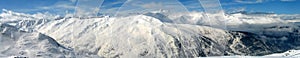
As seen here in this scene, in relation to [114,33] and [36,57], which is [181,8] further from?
[36,57]

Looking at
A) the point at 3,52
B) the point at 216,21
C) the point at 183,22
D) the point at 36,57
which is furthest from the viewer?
the point at 36,57

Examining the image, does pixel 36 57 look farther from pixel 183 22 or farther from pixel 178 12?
pixel 178 12

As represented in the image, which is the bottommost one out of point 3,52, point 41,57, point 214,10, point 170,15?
point 41,57

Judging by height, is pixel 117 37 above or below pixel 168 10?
below

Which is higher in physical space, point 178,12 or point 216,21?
point 178,12

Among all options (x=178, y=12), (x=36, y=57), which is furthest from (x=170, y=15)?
(x=36, y=57)

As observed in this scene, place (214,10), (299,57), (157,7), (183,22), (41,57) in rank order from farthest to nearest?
(41,57)
(183,22)
(157,7)
(299,57)
(214,10)

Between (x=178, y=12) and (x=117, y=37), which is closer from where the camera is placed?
(x=178, y=12)

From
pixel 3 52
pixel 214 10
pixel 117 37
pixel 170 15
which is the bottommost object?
pixel 3 52

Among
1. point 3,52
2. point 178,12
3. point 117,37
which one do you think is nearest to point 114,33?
point 117,37
